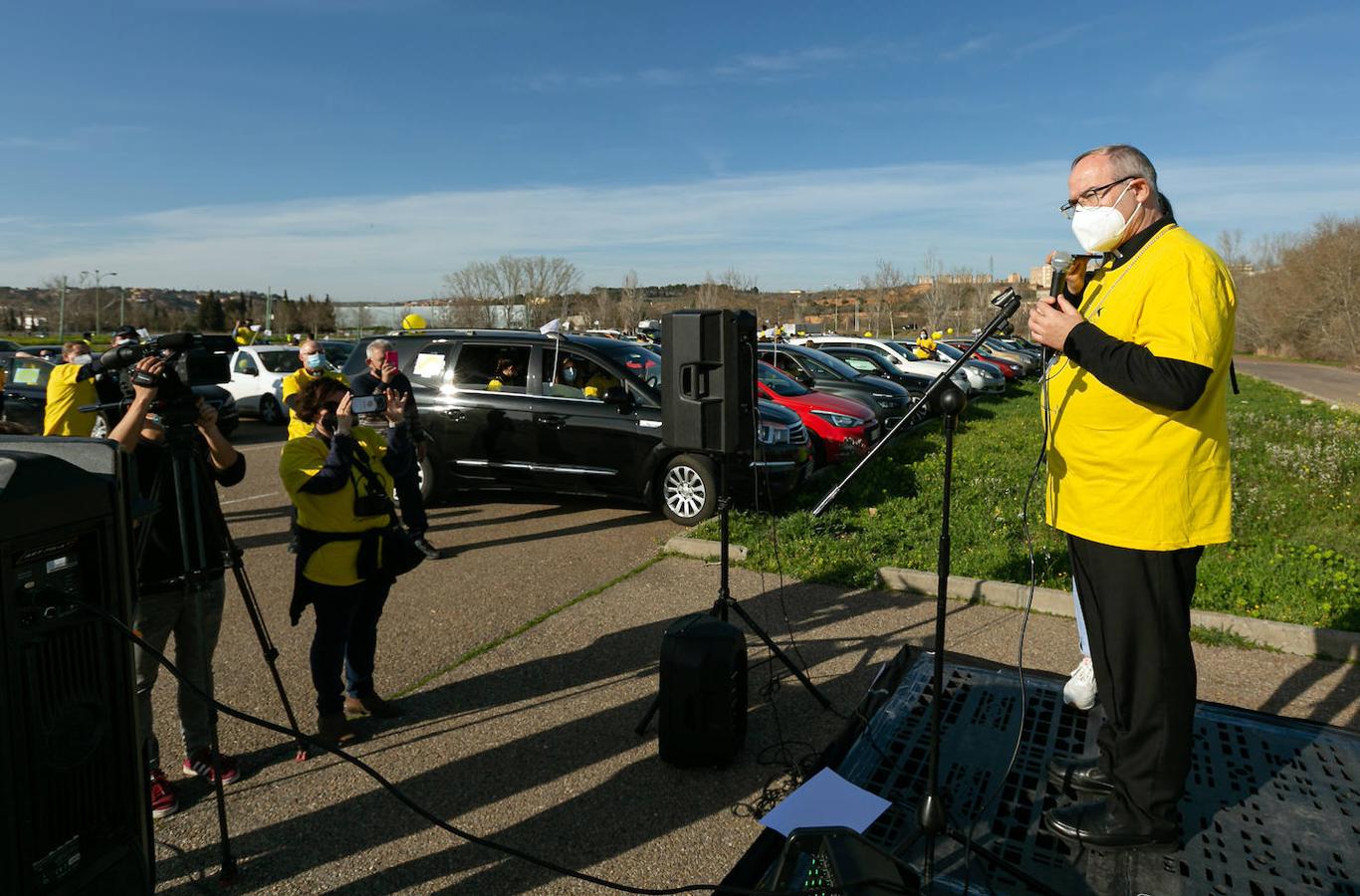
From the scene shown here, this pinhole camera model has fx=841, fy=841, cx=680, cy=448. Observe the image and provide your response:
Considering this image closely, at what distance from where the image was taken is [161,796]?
350cm

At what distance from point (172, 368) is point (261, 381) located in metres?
16.0

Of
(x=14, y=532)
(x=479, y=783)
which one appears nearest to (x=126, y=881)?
(x=14, y=532)

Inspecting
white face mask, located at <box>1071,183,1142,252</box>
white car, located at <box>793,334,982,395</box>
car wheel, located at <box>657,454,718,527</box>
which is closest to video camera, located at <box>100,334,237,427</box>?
white face mask, located at <box>1071,183,1142,252</box>

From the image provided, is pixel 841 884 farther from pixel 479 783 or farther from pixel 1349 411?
pixel 1349 411

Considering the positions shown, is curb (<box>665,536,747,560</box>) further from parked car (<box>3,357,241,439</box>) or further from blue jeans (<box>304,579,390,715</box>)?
parked car (<box>3,357,241,439</box>)

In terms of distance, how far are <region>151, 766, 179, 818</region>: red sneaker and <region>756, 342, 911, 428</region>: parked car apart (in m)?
11.0

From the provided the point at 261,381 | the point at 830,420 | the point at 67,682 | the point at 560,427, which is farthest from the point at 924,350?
the point at 67,682

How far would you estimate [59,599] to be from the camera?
5.69 feet

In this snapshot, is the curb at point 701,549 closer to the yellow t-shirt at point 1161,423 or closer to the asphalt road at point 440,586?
the asphalt road at point 440,586

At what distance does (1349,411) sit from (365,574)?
69.4 feet

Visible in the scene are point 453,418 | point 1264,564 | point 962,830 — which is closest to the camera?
point 962,830

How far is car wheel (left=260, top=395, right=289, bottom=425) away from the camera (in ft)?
58.7

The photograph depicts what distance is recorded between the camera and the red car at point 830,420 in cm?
1138

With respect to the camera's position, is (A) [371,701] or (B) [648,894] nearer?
(B) [648,894]
